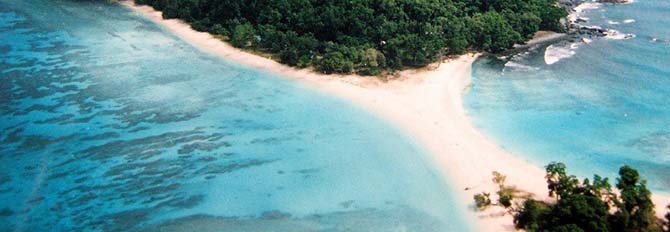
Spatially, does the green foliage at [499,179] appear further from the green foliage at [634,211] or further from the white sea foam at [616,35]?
the white sea foam at [616,35]

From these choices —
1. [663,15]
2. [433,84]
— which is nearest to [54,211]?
[433,84]

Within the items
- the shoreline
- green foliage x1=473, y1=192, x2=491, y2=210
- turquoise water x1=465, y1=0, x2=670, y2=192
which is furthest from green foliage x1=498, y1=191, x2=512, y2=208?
turquoise water x1=465, y1=0, x2=670, y2=192

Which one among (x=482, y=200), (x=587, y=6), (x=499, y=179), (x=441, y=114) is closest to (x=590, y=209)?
(x=482, y=200)

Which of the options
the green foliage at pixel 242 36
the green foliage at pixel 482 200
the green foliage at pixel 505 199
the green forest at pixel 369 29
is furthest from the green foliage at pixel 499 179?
the green foliage at pixel 242 36

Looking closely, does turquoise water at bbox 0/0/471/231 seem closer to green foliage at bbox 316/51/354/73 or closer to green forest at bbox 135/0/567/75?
green foliage at bbox 316/51/354/73

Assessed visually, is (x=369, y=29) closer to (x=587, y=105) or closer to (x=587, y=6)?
(x=587, y=105)

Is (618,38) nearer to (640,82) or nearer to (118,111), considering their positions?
(640,82)

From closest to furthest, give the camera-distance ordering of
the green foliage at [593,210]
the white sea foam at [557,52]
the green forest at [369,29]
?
the green foliage at [593,210], the green forest at [369,29], the white sea foam at [557,52]
